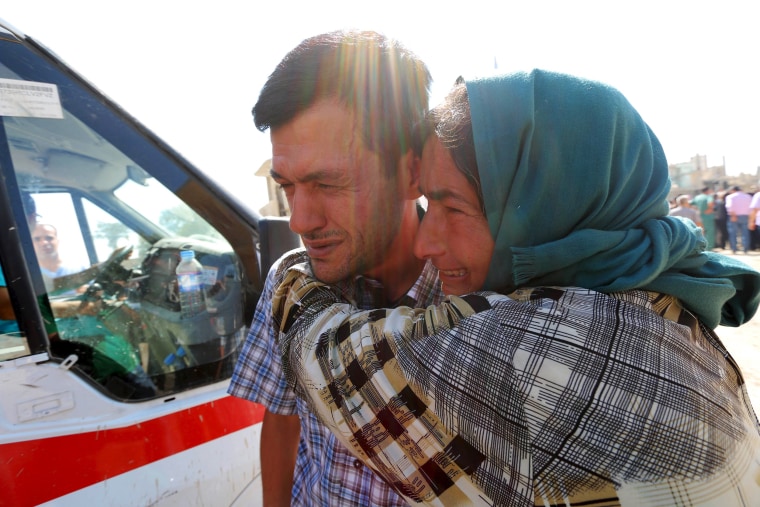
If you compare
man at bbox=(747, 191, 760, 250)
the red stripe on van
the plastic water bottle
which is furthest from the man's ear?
man at bbox=(747, 191, 760, 250)

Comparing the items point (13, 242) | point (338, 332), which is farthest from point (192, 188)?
point (338, 332)

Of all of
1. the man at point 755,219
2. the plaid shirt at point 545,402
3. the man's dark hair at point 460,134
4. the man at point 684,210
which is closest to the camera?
the plaid shirt at point 545,402

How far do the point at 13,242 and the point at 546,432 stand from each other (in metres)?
1.46

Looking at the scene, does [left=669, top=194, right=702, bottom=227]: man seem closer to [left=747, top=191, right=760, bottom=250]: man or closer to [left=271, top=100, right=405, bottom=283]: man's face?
[left=747, top=191, right=760, bottom=250]: man

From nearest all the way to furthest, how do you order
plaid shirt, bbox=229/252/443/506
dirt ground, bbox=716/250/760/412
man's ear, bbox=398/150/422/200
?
1. plaid shirt, bbox=229/252/443/506
2. man's ear, bbox=398/150/422/200
3. dirt ground, bbox=716/250/760/412

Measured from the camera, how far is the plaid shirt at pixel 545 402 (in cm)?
68

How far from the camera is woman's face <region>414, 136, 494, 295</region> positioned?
1054mm

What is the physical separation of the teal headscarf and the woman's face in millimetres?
78

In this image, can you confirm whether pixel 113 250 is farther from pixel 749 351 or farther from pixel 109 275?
pixel 749 351

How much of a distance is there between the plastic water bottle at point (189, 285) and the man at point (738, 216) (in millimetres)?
13281

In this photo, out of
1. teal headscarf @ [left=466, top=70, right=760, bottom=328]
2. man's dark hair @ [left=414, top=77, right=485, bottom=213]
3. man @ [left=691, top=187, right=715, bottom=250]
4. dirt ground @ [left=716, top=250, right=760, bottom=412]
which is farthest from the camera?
man @ [left=691, top=187, right=715, bottom=250]

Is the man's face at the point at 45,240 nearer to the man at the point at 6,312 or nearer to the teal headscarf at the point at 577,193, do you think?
the man at the point at 6,312

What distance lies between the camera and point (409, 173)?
5.18 feet

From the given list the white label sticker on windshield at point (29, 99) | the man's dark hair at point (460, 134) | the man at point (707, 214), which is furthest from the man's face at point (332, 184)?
the man at point (707, 214)
